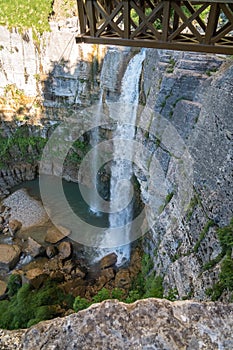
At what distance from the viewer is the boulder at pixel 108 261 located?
13562mm

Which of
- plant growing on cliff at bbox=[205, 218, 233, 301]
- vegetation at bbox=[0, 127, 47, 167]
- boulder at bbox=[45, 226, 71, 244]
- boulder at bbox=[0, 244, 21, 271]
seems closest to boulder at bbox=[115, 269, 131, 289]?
boulder at bbox=[45, 226, 71, 244]

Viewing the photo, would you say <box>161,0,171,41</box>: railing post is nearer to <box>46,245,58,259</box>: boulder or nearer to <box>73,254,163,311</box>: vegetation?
<box>73,254,163,311</box>: vegetation

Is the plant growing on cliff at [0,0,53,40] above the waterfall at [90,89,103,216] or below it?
above

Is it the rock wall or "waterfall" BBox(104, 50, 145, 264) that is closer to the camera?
the rock wall

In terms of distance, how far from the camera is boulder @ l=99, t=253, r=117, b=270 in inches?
534

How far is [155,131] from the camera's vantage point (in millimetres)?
10141

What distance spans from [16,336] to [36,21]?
739 inches

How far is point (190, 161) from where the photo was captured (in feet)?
26.7

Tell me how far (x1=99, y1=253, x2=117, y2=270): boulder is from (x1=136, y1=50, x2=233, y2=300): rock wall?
317 centimetres

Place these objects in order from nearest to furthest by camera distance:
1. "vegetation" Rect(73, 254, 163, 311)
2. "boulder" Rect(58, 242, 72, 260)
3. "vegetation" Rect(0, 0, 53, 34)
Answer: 1. "vegetation" Rect(73, 254, 163, 311)
2. "boulder" Rect(58, 242, 72, 260)
3. "vegetation" Rect(0, 0, 53, 34)

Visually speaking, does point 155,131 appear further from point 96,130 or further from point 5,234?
point 5,234

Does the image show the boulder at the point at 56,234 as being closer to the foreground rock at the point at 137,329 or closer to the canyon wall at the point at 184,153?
the canyon wall at the point at 184,153

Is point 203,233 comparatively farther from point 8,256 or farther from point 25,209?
point 25,209

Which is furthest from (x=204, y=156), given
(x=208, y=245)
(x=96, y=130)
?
(x=96, y=130)
